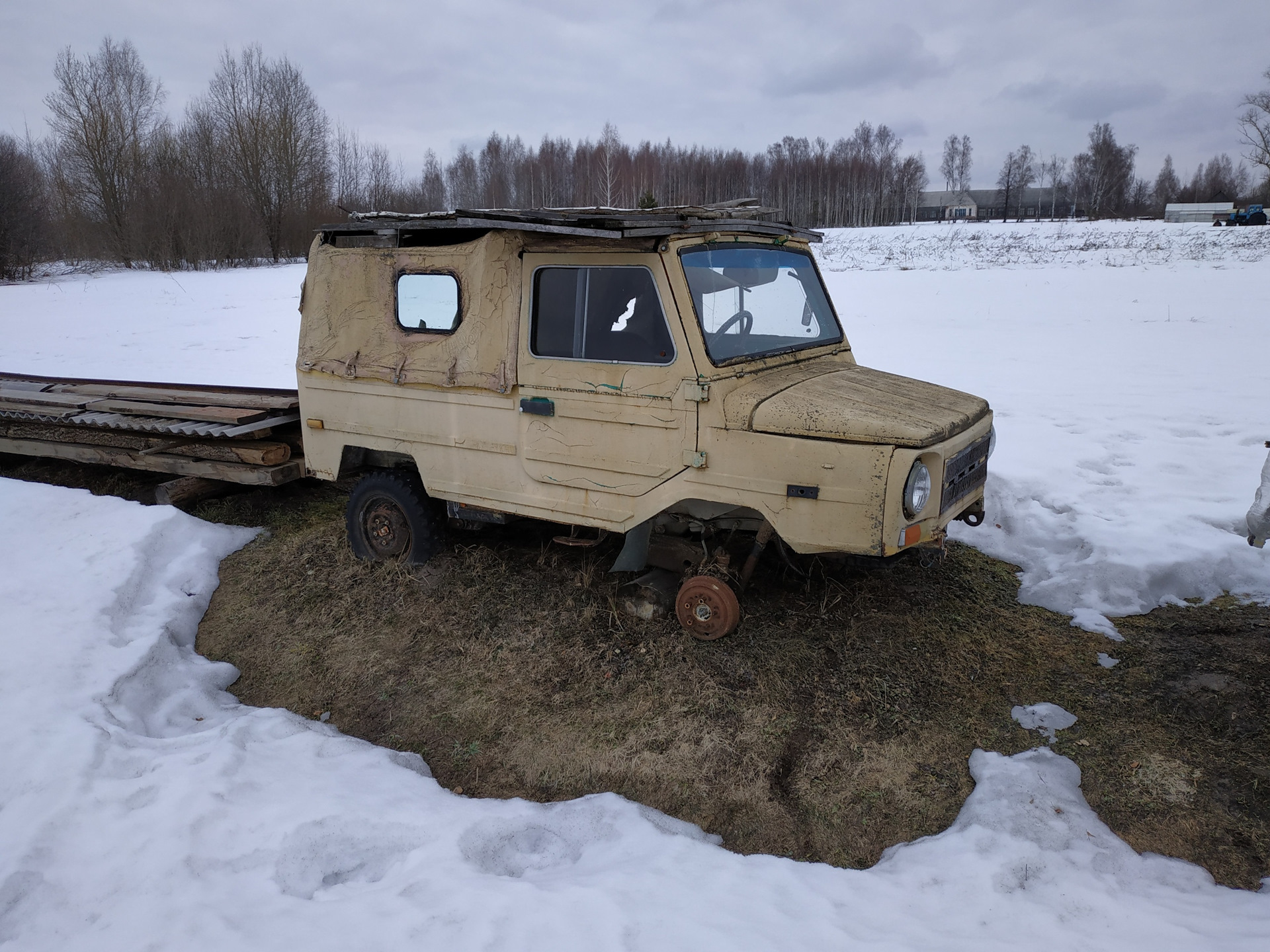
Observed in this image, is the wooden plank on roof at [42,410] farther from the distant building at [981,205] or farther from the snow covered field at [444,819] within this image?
the distant building at [981,205]

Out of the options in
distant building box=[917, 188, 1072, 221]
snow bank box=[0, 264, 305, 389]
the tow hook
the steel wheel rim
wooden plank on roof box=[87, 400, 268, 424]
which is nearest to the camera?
the tow hook

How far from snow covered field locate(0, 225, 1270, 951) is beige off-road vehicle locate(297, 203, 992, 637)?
127 centimetres

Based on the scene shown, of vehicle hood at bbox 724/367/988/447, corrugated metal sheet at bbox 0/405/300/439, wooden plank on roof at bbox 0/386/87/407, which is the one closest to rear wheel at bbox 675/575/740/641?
vehicle hood at bbox 724/367/988/447

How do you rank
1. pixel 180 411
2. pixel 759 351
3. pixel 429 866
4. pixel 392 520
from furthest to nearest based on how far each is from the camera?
pixel 180 411
pixel 392 520
pixel 759 351
pixel 429 866

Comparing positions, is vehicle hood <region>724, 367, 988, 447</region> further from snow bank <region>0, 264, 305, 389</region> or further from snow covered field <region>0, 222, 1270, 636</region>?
snow bank <region>0, 264, 305, 389</region>

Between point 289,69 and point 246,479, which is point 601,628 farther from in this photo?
point 289,69

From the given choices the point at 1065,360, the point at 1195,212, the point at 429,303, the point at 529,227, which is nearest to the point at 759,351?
the point at 529,227

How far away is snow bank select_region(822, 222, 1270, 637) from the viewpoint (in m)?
5.08

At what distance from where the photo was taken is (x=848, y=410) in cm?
379

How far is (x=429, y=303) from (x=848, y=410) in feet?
8.51

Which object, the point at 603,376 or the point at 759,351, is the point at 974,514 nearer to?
the point at 759,351

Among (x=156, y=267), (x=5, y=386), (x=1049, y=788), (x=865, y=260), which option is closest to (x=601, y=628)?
(x=1049, y=788)

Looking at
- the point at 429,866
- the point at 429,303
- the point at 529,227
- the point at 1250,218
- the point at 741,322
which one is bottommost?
the point at 429,866

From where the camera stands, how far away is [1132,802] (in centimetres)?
324
